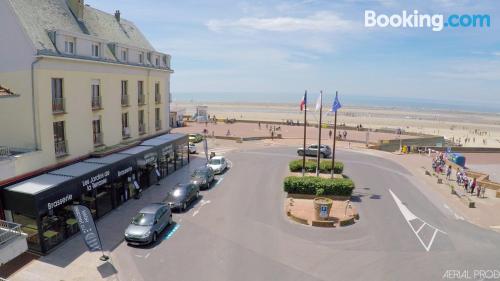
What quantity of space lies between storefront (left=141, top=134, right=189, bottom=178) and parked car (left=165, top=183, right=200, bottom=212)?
5846 millimetres

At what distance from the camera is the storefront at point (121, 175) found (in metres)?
22.9

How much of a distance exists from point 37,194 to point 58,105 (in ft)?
21.9

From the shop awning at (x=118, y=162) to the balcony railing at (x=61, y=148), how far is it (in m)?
1.53

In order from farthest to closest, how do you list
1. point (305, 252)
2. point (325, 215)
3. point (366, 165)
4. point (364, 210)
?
point (366, 165), point (364, 210), point (325, 215), point (305, 252)

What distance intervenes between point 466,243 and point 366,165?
65.3 feet

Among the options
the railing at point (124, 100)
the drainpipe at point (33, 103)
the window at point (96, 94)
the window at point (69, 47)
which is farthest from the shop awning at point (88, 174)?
the railing at point (124, 100)

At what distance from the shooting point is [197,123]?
233 feet

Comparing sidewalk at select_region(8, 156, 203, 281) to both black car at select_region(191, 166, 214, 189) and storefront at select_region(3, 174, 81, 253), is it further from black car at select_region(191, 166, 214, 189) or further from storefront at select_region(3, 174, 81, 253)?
black car at select_region(191, 166, 214, 189)

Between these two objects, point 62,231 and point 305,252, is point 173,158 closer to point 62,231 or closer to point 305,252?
point 62,231

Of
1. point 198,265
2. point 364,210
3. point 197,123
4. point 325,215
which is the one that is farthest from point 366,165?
point 197,123

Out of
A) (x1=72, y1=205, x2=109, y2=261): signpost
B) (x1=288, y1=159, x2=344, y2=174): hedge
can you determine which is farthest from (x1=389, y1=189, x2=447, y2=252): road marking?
(x1=72, y1=205, x2=109, y2=261): signpost

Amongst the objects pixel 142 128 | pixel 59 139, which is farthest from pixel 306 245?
pixel 142 128

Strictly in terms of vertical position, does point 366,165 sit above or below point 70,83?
below

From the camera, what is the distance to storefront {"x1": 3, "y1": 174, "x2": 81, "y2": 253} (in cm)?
1659
